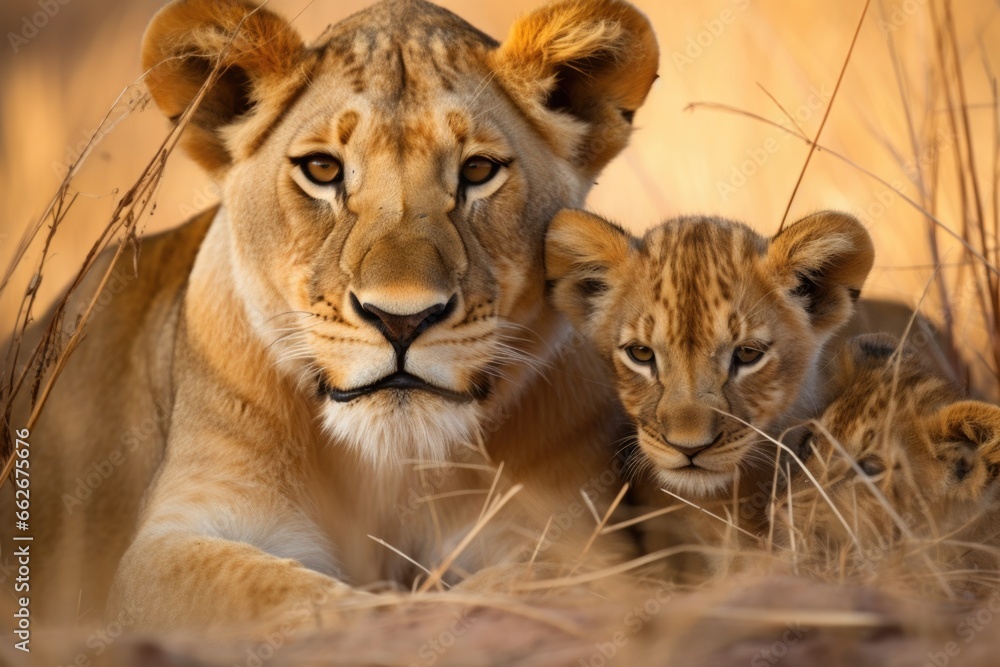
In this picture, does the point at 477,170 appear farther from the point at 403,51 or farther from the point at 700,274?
the point at 700,274

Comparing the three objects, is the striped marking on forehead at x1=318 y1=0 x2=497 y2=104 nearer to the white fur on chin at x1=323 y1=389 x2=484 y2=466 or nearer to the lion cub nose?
the white fur on chin at x1=323 y1=389 x2=484 y2=466

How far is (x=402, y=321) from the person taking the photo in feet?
8.27

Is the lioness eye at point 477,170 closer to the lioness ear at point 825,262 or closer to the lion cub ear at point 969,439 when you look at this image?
the lioness ear at point 825,262

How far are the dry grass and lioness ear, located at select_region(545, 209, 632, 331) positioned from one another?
0.45m

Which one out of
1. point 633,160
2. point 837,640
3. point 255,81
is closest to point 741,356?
point 837,640

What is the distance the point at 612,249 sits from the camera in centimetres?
311

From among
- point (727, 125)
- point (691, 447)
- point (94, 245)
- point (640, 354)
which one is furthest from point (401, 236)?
point (727, 125)

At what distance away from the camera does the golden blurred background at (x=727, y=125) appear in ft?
17.7

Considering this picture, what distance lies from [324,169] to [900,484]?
156cm

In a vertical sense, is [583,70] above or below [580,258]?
above

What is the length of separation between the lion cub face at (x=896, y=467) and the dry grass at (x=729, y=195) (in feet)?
0.35

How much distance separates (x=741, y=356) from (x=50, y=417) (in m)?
2.53

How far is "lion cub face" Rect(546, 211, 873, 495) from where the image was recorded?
9.13 feet

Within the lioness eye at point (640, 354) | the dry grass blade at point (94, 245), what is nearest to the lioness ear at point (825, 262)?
the lioness eye at point (640, 354)
